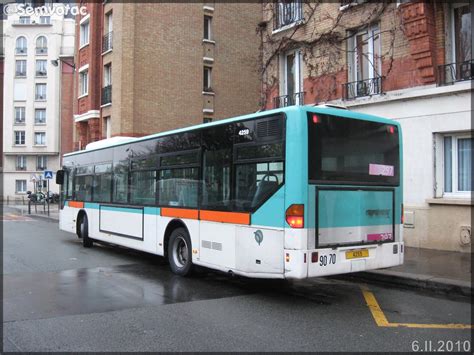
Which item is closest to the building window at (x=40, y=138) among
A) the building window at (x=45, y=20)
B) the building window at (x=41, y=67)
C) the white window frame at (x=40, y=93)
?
the white window frame at (x=40, y=93)

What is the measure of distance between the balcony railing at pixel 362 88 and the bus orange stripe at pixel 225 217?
7.32m

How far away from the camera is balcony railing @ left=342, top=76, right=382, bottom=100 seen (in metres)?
13.7

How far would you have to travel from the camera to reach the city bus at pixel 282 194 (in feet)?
23.0

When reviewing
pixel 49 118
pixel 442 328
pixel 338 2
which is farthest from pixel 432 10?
pixel 49 118

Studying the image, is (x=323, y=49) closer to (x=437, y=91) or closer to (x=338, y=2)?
(x=338, y=2)

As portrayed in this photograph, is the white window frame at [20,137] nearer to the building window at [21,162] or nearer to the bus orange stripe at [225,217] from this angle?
the building window at [21,162]

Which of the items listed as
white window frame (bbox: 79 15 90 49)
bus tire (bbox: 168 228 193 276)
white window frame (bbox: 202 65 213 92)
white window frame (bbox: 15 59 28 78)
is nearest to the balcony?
white window frame (bbox: 15 59 28 78)

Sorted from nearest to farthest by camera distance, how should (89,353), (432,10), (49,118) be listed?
(89,353) → (432,10) → (49,118)

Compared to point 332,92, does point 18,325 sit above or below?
below

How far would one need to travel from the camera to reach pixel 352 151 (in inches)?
304

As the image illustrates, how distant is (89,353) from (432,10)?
11502mm

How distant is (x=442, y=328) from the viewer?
6039mm

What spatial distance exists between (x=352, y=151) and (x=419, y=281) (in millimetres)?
2709

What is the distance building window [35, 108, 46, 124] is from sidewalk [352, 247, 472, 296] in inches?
2343
